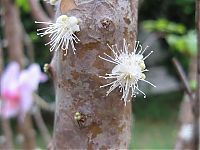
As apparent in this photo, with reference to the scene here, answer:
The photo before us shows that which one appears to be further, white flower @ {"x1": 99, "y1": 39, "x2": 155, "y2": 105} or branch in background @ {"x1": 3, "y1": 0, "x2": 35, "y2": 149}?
branch in background @ {"x1": 3, "y1": 0, "x2": 35, "y2": 149}

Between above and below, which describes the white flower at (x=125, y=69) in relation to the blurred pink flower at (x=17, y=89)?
above

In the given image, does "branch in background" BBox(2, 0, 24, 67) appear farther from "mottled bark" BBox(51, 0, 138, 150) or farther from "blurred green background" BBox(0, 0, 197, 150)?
"blurred green background" BBox(0, 0, 197, 150)

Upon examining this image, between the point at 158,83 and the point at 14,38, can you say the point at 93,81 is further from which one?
the point at 158,83

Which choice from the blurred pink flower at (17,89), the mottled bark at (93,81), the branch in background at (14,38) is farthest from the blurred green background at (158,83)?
the mottled bark at (93,81)

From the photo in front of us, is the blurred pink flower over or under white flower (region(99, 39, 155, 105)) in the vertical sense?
under

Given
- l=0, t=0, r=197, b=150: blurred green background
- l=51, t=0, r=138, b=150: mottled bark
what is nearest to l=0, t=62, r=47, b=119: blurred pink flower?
l=51, t=0, r=138, b=150: mottled bark

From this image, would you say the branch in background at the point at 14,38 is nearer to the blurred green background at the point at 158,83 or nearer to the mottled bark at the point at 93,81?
the mottled bark at the point at 93,81

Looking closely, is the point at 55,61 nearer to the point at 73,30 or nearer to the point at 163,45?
the point at 73,30

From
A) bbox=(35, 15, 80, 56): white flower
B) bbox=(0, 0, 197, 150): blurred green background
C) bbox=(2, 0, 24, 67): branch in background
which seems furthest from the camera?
bbox=(0, 0, 197, 150): blurred green background

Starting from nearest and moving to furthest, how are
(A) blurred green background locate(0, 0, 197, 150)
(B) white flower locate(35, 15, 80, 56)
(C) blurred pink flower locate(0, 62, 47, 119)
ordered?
(B) white flower locate(35, 15, 80, 56) < (C) blurred pink flower locate(0, 62, 47, 119) < (A) blurred green background locate(0, 0, 197, 150)
